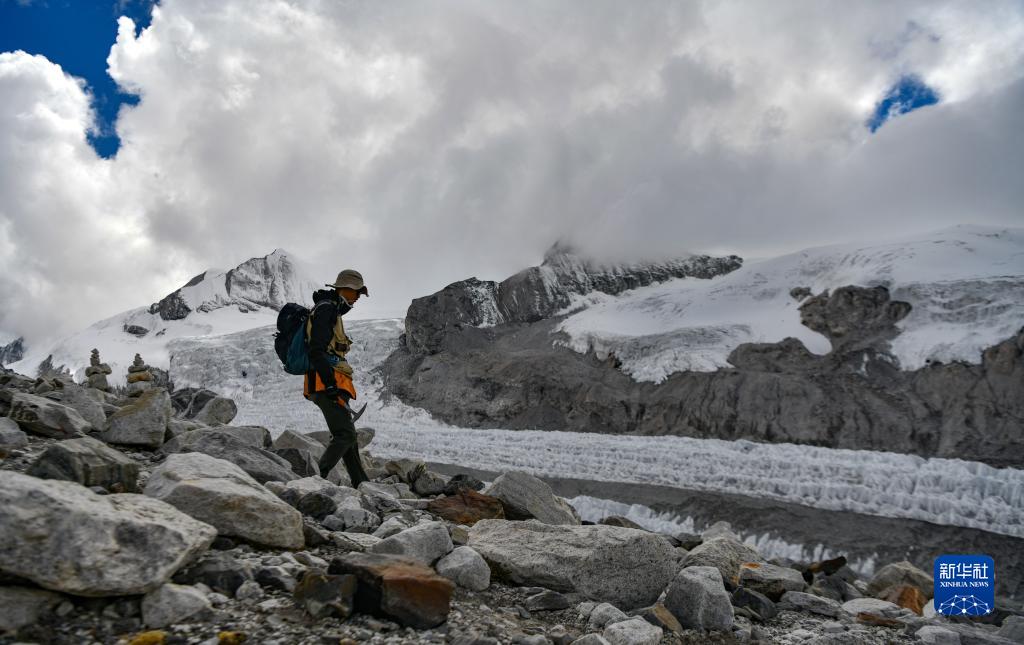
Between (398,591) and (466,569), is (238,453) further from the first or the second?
(398,591)

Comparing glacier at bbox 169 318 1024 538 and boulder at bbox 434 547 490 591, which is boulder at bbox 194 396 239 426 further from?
boulder at bbox 434 547 490 591

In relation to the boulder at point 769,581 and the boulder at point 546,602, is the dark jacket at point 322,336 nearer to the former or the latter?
the boulder at point 546,602

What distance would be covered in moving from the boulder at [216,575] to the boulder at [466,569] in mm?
1046

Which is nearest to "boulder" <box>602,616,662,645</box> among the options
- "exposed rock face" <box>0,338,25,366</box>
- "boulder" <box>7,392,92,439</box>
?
"boulder" <box>7,392,92,439</box>

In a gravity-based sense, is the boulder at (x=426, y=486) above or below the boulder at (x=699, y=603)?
below

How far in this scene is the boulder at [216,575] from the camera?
2.38 metres

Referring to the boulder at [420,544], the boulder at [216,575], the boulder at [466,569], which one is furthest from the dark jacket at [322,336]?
the boulder at [216,575]

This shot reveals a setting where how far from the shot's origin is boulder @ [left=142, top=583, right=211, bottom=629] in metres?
2.04

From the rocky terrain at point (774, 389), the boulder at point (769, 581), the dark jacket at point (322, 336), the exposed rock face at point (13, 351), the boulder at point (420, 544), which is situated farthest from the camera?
the exposed rock face at point (13, 351)

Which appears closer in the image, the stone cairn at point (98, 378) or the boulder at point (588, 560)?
the boulder at point (588, 560)

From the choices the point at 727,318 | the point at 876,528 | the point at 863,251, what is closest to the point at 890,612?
the point at 876,528

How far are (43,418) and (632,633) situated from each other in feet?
16.4

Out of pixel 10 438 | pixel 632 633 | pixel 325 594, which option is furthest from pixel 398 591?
pixel 10 438

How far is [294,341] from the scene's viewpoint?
521 centimetres
